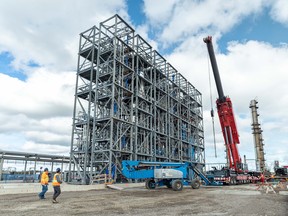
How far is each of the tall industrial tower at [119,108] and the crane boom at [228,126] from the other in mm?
8601

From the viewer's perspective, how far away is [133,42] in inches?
1141

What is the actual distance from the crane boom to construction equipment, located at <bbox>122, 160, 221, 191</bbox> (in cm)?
688

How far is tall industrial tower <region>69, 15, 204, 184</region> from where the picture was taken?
24656 millimetres

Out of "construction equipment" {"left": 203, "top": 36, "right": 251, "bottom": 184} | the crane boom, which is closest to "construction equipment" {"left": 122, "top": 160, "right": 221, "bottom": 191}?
"construction equipment" {"left": 203, "top": 36, "right": 251, "bottom": 184}

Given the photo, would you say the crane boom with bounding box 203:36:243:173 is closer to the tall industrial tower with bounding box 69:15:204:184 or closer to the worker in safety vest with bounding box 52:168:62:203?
the tall industrial tower with bounding box 69:15:204:184

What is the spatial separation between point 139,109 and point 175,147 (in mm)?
11885

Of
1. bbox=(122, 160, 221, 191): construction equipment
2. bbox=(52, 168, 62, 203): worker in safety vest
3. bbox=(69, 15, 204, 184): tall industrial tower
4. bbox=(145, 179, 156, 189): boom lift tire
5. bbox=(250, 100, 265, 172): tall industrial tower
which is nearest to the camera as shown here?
bbox=(52, 168, 62, 203): worker in safety vest

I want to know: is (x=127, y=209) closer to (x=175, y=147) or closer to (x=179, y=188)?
(x=179, y=188)

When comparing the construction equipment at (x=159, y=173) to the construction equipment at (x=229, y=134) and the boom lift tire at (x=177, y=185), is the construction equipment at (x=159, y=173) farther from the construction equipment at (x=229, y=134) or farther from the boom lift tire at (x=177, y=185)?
the construction equipment at (x=229, y=134)

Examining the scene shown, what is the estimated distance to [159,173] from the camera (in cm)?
1778

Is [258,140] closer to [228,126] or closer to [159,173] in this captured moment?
[228,126]

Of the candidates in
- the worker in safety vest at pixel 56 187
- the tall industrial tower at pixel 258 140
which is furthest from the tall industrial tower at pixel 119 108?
the tall industrial tower at pixel 258 140

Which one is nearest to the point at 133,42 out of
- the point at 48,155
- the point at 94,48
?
the point at 94,48

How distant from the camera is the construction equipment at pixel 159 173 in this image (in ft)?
58.4
